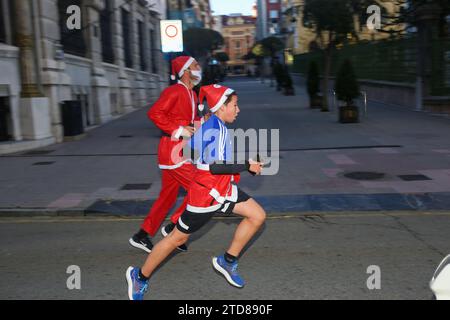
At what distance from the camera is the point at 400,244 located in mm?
5137

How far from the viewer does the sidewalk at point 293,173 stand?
275 inches

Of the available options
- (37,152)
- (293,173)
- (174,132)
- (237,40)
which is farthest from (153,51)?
(237,40)

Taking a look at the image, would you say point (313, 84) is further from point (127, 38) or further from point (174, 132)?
point (174, 132)

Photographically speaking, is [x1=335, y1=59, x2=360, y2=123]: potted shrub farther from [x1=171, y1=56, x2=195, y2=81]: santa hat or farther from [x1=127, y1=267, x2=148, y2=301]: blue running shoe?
[x1=127, y1=267, x2=148, y2=301]: blue running shoe

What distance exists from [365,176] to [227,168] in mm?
5429

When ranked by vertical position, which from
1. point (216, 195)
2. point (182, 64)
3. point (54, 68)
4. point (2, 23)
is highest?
point (2, 23)

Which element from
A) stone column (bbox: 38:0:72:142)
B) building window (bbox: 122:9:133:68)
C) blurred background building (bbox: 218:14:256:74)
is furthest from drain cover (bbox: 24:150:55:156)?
blurred background building (bbox: 218:14:256:74)

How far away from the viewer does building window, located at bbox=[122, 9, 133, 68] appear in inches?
984

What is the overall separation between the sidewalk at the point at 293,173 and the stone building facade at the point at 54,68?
1.04m

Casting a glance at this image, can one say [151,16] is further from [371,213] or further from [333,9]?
[371,213]

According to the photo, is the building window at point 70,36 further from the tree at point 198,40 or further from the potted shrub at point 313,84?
the tree at point 198,40

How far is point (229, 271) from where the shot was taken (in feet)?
13.7

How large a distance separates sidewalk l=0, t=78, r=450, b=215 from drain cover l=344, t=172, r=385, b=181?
4 cm
